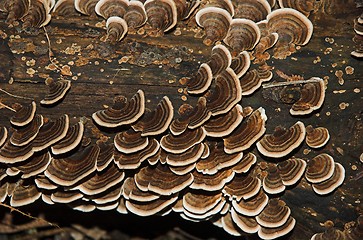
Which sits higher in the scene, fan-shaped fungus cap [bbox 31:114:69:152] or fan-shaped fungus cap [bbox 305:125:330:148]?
fan-shaped fungus cap [bbox 305:125:330:148]

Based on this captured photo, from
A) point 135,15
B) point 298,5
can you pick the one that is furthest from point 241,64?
point 135,15

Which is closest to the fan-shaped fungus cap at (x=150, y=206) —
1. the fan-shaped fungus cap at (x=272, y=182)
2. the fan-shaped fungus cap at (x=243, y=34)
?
the fan-shaped fungus cap at (x=272, y=182)

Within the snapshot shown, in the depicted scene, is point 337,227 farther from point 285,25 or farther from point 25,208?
point 25,208

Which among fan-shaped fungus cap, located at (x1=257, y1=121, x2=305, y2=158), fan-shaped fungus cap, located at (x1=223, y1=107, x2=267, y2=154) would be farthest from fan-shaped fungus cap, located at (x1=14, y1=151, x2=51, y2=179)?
fan-shaped fungus cap, located at (x1=257, y1=121, x2=305, y2=158)

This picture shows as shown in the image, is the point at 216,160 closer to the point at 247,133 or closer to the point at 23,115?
the point at 247,133

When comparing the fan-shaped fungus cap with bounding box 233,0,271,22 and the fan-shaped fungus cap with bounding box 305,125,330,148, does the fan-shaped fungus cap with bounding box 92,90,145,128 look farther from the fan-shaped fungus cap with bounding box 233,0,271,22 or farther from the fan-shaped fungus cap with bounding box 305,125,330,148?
the fan-shaped fungus cap with bounding box 305,125,330,148

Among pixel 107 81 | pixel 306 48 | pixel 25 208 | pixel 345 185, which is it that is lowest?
pixel 25 208

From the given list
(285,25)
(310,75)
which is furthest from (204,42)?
(310,75)
